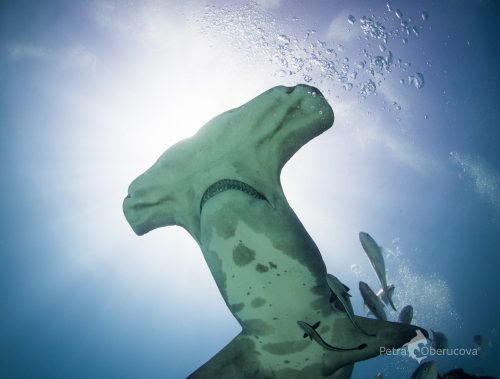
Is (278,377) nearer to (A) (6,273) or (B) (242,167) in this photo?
(B) (242,167)

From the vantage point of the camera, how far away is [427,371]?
4.75 m

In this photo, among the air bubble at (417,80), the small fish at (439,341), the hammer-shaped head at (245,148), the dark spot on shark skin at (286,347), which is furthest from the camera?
the air bubble at (417,80)

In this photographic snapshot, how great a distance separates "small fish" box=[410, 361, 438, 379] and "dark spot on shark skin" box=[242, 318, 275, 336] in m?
3.38

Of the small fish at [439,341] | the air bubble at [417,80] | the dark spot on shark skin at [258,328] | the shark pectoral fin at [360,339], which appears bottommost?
the small fish at [439,341]

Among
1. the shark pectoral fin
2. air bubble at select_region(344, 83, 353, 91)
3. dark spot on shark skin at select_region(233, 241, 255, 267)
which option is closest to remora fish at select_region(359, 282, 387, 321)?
the shark pectoral fin

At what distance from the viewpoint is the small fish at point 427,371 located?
4.70m

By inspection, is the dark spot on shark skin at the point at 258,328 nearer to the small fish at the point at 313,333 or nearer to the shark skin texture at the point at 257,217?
the shark skin texture at the point at 257,217

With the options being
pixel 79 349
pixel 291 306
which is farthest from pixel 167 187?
pixel 79 349

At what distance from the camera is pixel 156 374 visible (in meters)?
85.0

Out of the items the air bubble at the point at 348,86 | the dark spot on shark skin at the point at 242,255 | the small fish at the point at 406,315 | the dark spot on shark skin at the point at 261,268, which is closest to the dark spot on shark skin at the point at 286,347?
the dark spot on shark skin at the point at 261,268

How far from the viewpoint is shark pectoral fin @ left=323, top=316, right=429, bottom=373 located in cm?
303

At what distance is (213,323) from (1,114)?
51648 mm

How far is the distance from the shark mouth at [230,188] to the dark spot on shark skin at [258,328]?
1.18 meters

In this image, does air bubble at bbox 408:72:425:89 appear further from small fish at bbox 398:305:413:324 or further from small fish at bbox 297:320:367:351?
small fish at bbox 297:320:367:351
